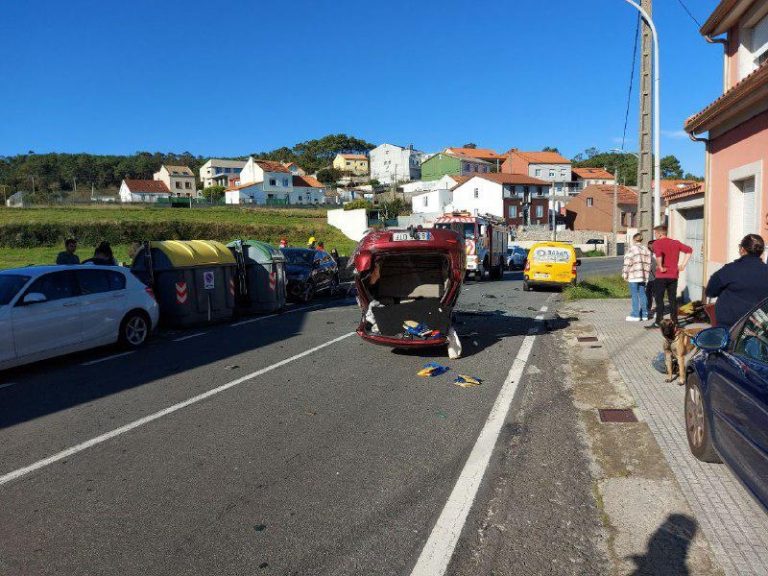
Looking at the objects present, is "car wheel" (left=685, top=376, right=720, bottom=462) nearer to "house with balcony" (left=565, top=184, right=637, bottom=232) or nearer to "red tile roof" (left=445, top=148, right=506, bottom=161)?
"house with balcony" (left=565, top=184, right=637, bottom=232)

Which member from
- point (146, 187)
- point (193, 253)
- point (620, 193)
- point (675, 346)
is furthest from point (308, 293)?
point (146, 187)

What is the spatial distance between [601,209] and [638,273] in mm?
61964

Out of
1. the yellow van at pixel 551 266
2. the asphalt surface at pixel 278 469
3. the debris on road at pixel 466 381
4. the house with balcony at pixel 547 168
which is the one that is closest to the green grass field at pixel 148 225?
the yellow van at pixel 551 266

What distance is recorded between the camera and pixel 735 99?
391 inches

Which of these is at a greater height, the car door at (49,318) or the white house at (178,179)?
Answer: the white house at (178,179)

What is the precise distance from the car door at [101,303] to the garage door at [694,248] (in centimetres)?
1251

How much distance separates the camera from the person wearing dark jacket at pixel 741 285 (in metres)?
5.81

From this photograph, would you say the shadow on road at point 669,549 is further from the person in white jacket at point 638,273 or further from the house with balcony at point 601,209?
the house with balcony at point 601,209

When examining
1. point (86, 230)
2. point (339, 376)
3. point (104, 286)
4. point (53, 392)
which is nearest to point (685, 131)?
point (339, 376)

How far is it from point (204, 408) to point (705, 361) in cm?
500

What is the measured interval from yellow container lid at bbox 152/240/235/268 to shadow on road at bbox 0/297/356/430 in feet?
4.83

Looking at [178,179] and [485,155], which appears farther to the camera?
[178,179]

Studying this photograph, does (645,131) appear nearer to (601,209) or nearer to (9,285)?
(9,285)

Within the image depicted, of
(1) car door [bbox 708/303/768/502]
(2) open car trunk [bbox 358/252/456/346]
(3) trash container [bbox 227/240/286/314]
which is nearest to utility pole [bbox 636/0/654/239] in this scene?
(2) open car trunk [bbox 358/252/456/346]
